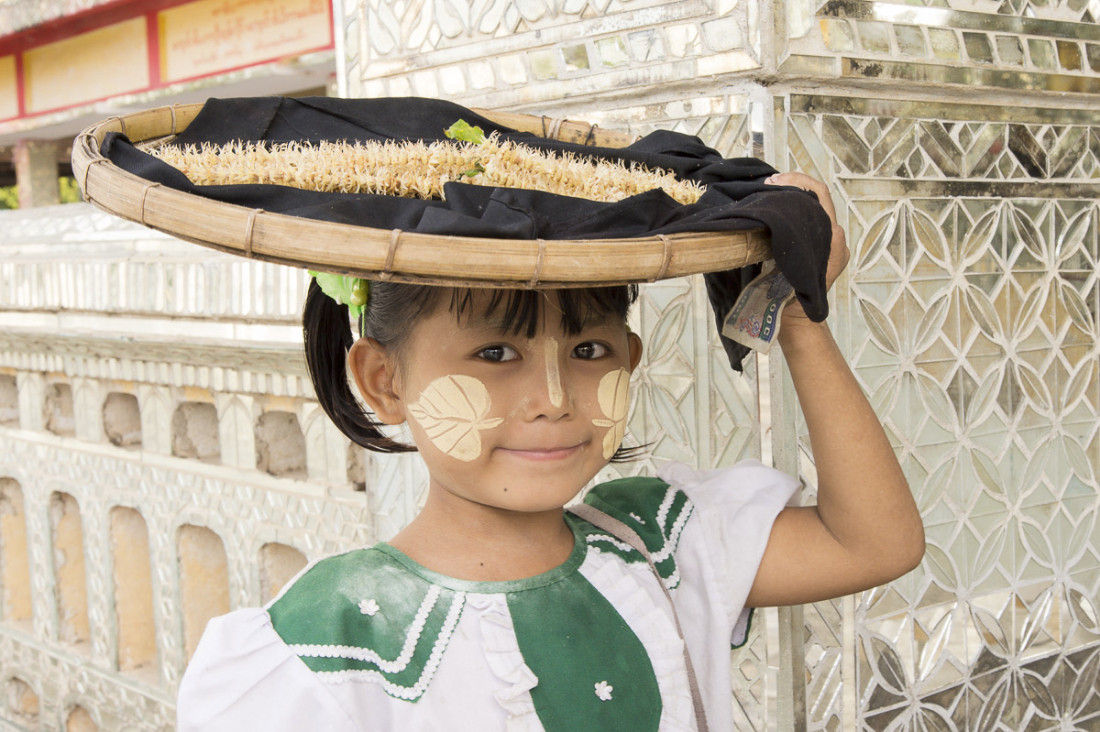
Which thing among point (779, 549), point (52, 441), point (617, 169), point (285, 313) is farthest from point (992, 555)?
point (52, 441)

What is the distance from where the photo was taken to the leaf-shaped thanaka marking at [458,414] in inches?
40.5

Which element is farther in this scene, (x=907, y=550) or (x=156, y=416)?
(x=156, y=416)

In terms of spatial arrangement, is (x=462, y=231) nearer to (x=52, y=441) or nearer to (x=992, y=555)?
(x=992, y=555)

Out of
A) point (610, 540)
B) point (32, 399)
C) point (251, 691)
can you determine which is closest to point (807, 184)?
point (610, 540)

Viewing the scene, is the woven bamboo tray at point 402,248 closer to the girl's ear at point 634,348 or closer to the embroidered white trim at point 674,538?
the girl's ear at point 634,348

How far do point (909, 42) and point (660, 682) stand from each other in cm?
112

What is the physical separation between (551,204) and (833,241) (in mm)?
428

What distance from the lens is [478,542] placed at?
1146 mm

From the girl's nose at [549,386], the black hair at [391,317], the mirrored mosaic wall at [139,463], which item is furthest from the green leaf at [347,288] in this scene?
the mirrored mosaic wall at [139,463]

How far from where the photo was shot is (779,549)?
1259 millimetres

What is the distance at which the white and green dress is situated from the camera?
99cm

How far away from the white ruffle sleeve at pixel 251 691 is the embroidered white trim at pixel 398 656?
19 mm

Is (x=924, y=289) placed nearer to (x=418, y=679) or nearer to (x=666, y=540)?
(x=666, y=540)

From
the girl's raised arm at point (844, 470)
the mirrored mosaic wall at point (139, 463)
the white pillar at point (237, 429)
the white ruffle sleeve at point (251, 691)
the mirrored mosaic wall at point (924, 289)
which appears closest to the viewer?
the white ruffle sleeve at point (251, 691)
